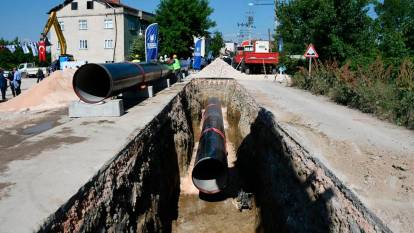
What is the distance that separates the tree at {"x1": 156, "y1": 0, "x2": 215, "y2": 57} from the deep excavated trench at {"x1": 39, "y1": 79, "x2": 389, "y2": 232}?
31392 millimetres

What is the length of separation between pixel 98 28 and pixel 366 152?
45.1m

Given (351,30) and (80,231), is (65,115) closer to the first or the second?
(80,231)

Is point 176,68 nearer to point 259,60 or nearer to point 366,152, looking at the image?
point 259,60

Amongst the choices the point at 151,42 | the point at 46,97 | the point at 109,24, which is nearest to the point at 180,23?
the point at 109,24

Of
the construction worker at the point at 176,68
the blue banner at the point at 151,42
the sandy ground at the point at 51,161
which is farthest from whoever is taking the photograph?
the construction worker at the point at 176,68

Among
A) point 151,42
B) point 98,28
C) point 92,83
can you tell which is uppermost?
Answer: point 98,28

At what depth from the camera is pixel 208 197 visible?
32.5ft

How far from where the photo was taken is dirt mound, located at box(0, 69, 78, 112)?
1409cm

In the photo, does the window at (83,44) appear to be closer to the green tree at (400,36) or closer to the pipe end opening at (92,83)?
the green tree at (400,36)

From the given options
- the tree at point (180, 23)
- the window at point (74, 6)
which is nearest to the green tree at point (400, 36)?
the tree at point (180, 23)

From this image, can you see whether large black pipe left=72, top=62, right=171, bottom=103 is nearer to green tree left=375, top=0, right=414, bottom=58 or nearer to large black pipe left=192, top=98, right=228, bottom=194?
large black pipe left=192, top=98, right=228, bottom=194

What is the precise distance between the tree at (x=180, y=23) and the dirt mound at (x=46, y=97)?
94.0ft

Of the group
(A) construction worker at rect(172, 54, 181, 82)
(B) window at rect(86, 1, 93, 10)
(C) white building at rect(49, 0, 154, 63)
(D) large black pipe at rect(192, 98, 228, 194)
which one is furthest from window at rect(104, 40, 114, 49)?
(D) large black pipe at rect(192, 98, 228, 194)

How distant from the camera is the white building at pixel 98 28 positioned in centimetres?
4631
